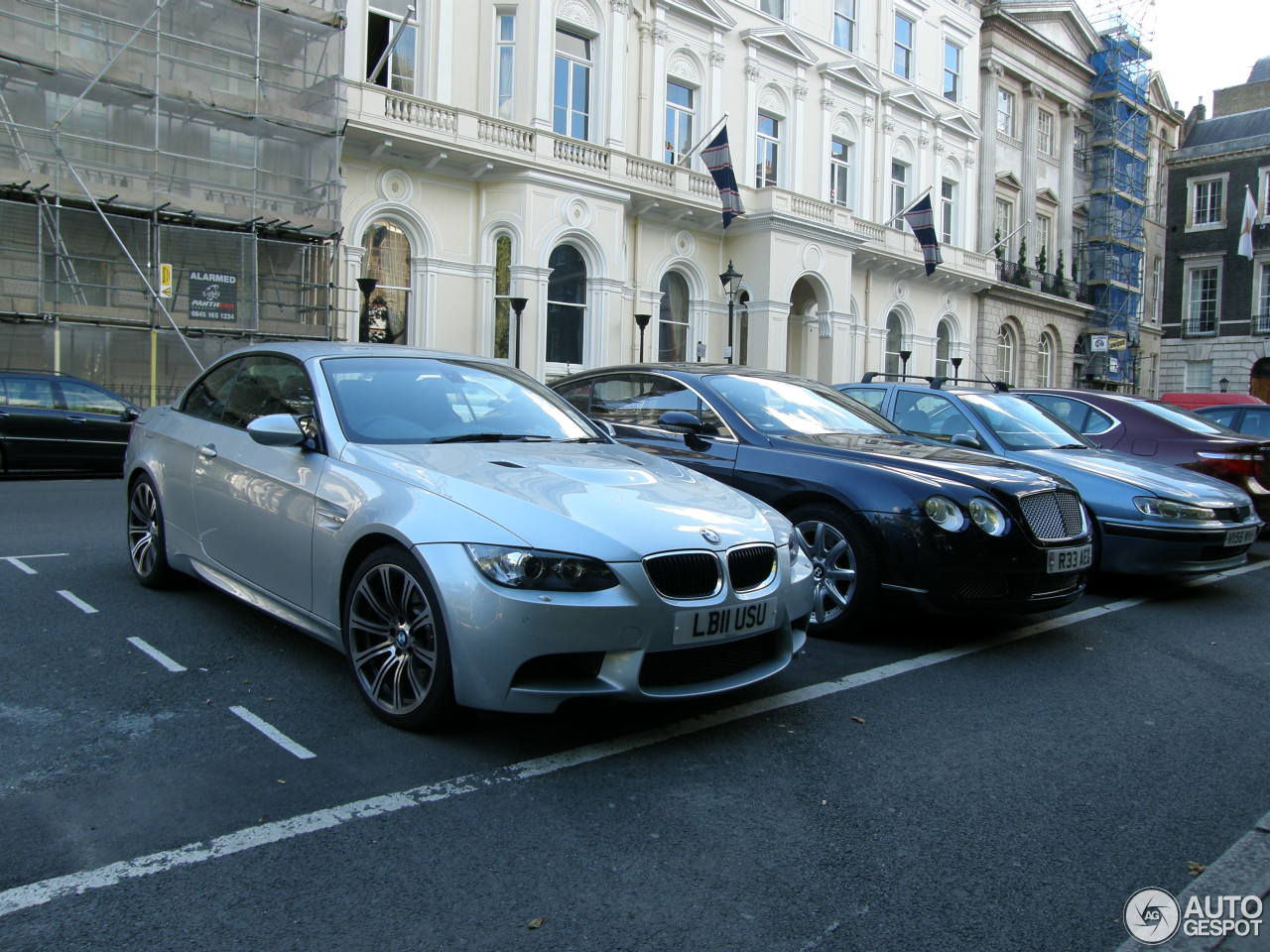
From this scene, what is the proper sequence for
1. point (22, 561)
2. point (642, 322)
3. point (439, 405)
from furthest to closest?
point (642, 322) → point (22, 561) → point (439, 405)

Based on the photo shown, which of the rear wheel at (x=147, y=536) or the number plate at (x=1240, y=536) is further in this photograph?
the number plate at (x=1240, y=536)

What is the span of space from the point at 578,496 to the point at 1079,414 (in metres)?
7.59

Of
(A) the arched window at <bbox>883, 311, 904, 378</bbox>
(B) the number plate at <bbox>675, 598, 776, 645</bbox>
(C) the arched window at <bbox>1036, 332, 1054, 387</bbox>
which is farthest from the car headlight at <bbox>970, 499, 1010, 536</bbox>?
(C) the arched window at <bbox>1036, 332, 1054, 387</bbox>

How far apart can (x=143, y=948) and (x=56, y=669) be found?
2.55 meters

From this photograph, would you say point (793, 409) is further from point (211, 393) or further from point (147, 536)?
point (147, 536)

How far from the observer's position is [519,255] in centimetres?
2144

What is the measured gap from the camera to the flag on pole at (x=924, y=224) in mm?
29625

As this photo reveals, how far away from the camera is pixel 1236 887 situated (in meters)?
2.94

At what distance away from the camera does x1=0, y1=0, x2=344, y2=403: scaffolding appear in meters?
16.3

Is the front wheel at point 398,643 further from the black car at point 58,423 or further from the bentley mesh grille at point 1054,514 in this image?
the black car at point 58,423

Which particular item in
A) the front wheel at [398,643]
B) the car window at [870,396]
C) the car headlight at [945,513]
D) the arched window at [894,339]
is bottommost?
the front wheel at [398,643]

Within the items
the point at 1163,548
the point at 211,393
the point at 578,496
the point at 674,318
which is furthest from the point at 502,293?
the point at 578,496

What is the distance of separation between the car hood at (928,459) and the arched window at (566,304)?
666 inches

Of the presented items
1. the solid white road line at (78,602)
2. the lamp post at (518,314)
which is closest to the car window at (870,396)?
the solid white road line at (78,602)
